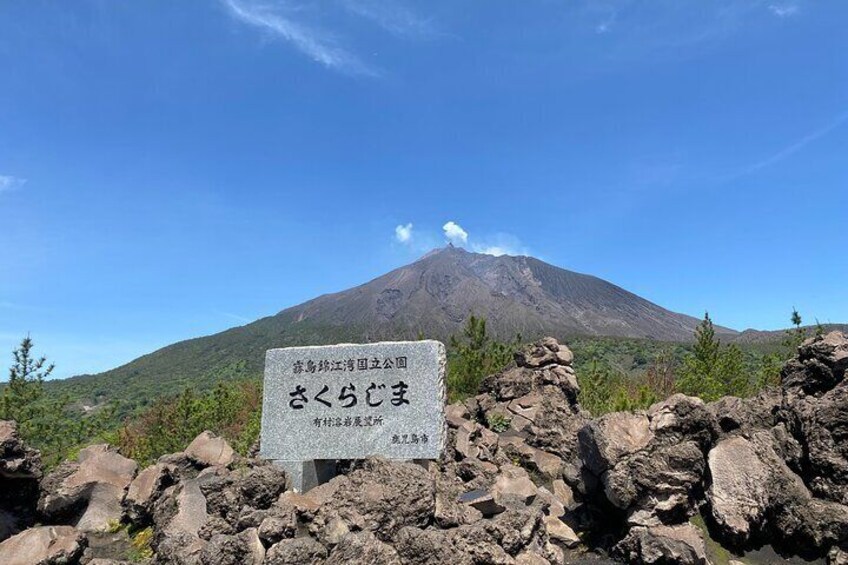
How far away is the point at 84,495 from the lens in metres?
7.33

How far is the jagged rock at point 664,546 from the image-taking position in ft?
16.0

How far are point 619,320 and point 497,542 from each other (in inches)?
4134

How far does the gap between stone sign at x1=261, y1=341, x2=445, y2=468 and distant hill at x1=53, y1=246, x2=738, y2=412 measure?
56883 millimetres

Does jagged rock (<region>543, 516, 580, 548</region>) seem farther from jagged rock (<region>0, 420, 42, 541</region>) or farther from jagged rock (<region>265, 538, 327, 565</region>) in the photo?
jagged rock (<region>0, 420, 42, 541</region>)

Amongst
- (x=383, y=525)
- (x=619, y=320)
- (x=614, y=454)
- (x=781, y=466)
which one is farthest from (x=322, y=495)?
(x=619, y=320)

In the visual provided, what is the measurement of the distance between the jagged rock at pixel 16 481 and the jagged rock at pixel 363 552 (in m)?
4.87

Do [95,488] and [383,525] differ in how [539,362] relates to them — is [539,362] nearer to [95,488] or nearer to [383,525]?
[383,525]

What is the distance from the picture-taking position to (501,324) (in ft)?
316

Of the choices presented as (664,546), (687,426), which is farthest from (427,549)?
(687,426)

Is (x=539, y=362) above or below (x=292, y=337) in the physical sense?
below

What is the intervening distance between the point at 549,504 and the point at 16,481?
6.79 meters

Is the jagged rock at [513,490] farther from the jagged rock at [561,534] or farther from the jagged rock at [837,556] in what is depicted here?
the jagged rock at [837,556]

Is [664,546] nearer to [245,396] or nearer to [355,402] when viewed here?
[355,402]

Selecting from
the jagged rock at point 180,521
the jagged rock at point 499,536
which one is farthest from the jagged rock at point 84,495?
the jagged rock at point 499,536
